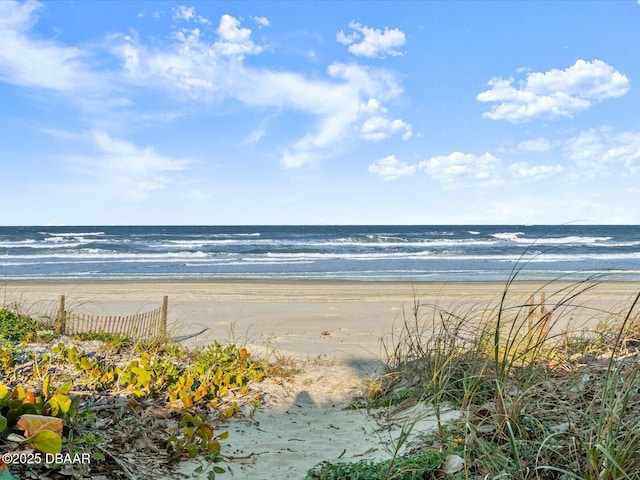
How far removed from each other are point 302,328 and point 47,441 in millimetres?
7975

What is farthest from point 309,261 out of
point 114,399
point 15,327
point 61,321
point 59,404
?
point 59,404

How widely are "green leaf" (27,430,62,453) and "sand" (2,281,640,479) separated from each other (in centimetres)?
146

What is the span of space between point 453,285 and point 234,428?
15.4 meters

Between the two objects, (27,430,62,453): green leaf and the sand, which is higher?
(27,430,62,453): green leaf

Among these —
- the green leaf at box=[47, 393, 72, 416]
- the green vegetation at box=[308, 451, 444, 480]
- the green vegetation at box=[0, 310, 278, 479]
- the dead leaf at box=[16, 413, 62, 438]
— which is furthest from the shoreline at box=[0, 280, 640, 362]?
the dead leaf at box=[16, 413, 62, 438]

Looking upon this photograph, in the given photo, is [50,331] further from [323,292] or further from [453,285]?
[453,285]

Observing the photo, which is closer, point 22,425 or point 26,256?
point 22,425

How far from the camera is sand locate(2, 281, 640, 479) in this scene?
4258mm

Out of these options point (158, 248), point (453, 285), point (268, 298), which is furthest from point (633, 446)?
point (158, 248)

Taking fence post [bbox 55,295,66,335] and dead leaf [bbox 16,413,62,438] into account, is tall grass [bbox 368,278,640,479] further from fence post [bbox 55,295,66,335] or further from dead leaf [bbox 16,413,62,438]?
fence post [bbox 55,295,66,335]

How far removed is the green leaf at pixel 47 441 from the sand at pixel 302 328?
1.46m

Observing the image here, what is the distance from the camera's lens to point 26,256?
1358 inches

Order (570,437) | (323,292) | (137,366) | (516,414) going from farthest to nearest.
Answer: (323,292)
(137,366)
(516,414)
(570,437)

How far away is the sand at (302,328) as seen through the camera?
14.0 feet
